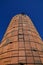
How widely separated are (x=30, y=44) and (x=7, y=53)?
310 cm

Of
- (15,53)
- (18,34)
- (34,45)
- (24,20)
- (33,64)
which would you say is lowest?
(33,64)

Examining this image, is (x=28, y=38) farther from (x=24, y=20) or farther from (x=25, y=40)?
(x=24, y=20)

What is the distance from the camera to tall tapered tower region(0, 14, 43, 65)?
18312 millimetres

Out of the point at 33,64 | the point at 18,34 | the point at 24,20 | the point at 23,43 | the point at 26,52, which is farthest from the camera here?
the point at 24,20

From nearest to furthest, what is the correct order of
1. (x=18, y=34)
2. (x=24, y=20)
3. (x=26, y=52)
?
(x=26, y=52), (x=18, y=34), (x=24, y=20)

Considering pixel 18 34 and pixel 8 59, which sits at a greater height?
pixel 18 34

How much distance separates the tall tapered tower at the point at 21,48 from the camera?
18312mm

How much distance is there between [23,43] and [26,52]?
1.69 m

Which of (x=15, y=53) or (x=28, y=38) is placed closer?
(x=15, y=53)

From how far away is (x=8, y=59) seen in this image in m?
18.8

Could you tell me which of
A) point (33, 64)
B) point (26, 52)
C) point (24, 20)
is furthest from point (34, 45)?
point (24, 20)

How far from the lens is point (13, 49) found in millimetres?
19688

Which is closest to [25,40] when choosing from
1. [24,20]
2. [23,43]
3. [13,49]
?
[23,43]

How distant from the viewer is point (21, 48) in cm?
1962
